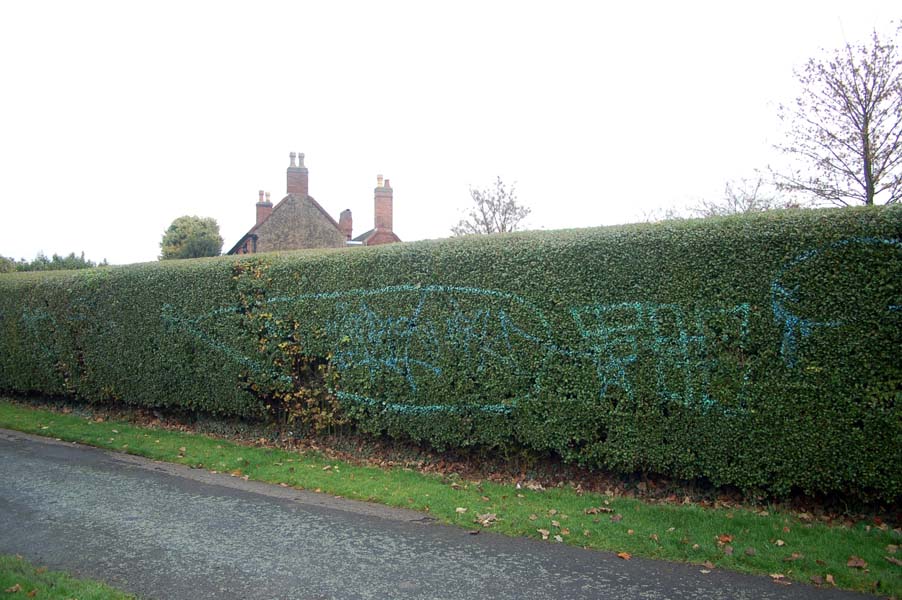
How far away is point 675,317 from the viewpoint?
699 cm

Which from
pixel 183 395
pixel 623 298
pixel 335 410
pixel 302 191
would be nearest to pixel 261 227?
pixel 302 191

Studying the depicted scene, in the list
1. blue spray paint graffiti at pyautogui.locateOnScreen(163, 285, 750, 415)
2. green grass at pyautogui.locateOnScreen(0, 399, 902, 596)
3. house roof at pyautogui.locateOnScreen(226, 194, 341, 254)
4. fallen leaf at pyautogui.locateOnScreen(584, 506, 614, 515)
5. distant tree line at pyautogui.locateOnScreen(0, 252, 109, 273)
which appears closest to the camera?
green grass at pyautogui.locateOnScreen(0, 399, 902, 596)

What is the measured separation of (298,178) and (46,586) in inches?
1401

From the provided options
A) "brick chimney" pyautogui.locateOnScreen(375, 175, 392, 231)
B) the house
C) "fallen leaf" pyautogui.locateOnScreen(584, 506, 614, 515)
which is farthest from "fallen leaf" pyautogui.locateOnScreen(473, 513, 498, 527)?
"brick chimney" pyautogui.locateOnScreen(375, 175, 392, 231)

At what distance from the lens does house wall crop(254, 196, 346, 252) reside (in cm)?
3753

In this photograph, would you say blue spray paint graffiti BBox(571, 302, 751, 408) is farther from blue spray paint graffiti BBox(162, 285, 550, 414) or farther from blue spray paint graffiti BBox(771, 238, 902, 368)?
blue spray paint graffiti BBox(162, 285, 550, 414)

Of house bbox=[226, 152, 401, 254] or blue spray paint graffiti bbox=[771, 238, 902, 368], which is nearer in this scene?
blue spray paint graffiti bbox=[771, 238, 902, 368]

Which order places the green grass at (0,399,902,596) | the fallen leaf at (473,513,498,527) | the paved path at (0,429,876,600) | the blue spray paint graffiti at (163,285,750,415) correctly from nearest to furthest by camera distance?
the paved path at (0,429,876,600), the green grass at (0,399,902,596), the fallen leaf at (473,513,498,527), the blue spray paint graffiti at (163,285,750,415)

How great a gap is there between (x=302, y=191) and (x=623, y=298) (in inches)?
1320

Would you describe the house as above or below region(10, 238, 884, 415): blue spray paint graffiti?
above

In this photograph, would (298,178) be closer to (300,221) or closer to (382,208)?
(300,221)

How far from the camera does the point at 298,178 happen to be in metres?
38.2

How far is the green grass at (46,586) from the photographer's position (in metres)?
4.48

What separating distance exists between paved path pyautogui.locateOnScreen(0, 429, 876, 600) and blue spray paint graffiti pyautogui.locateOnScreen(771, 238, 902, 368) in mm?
2545
